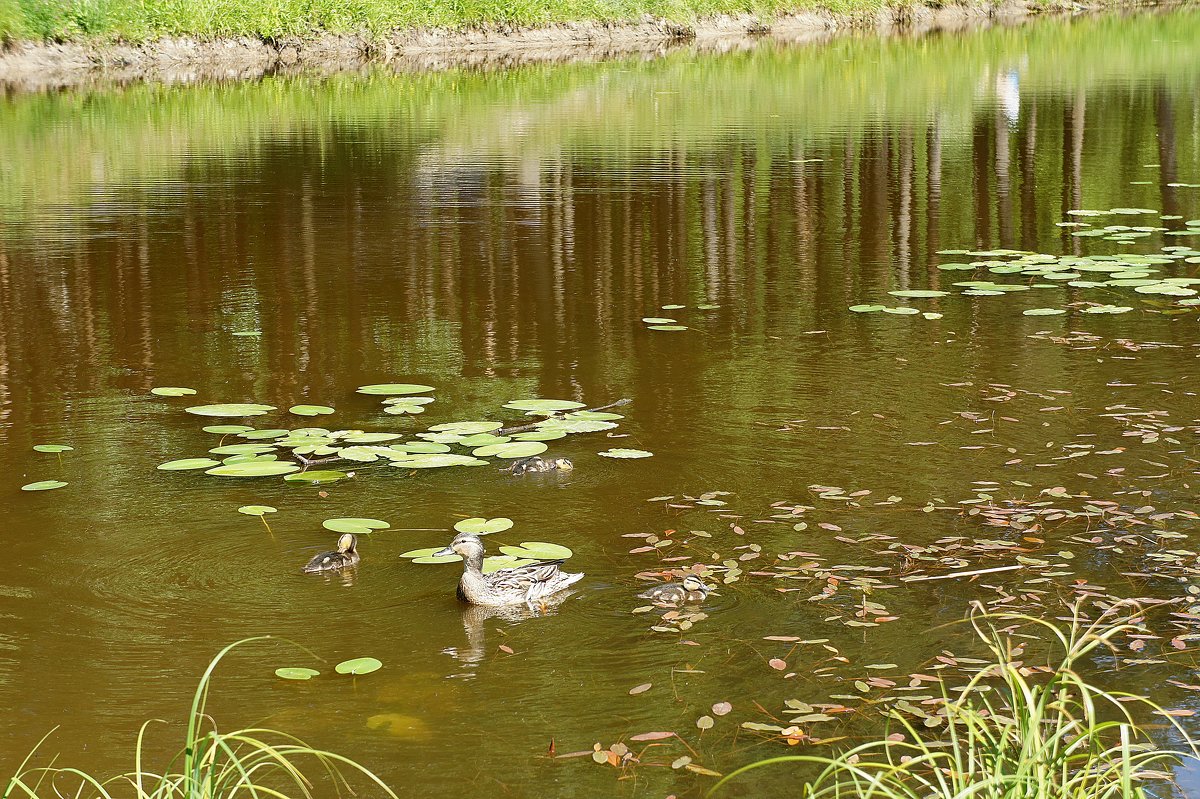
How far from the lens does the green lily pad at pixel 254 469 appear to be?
7.04m

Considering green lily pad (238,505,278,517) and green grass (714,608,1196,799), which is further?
green lily pad (238,505,278,517)

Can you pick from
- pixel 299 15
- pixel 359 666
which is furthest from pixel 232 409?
pixel 299 15

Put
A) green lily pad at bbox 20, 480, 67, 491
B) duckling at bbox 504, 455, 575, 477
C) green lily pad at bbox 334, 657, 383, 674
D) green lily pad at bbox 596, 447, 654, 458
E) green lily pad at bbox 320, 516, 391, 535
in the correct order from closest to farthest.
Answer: green lily pad at bbox 334, 657, 383, 674 → green lily pad at bbox 320, 516, 391, 535 → green lily pad at bbox 20, 480, 67, 491 → duckling at bbox 504, 455, 575, 477 → green lily pad at bbox 596, 447, 654, 458

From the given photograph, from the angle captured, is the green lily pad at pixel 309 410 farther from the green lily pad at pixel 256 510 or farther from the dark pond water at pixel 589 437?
the green lily pad at pixel 256 510

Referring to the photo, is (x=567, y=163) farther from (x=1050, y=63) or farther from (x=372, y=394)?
(x=1050, y=63)

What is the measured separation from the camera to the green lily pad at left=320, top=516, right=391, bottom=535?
20.8ft

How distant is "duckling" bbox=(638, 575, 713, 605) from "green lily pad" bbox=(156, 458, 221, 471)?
2.62 meters

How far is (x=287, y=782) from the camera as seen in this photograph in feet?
14.8

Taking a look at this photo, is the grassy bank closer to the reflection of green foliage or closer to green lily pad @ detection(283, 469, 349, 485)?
the reflection of green foliage

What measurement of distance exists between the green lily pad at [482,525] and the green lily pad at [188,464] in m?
1.48

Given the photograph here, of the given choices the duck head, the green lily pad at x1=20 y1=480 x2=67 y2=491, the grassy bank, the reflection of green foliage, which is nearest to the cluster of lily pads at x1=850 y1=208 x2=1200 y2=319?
the duck head

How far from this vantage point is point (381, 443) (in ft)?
24.8

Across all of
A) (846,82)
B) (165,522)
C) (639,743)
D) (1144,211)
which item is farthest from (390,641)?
(846,82)

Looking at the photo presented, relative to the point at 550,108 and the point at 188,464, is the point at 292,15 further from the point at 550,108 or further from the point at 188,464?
the point at 188,464
